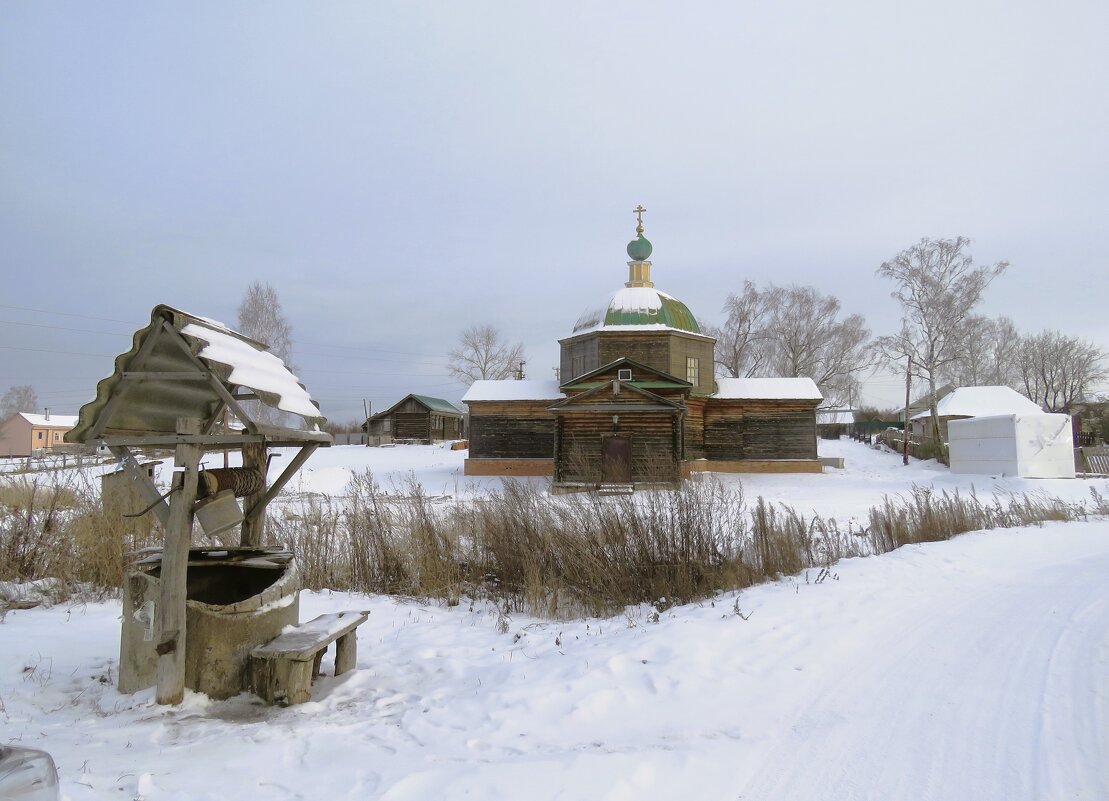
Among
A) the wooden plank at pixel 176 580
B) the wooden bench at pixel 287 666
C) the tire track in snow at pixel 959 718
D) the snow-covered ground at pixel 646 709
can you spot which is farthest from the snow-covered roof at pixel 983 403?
the wooden plank at pixel 176 580

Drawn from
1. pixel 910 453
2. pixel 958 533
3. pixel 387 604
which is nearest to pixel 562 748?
pixel 387 604

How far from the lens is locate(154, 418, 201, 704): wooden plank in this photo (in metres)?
4.52

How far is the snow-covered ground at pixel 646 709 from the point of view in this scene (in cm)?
336

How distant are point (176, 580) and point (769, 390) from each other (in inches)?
1056

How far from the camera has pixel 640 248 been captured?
1312 inches

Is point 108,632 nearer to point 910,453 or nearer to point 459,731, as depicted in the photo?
point 459,731


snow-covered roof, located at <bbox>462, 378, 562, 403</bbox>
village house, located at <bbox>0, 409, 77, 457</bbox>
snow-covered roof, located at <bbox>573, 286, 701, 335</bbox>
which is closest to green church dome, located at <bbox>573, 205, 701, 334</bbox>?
snow-covered roof, located at <bbox>573, 286, 701, 335</bbox>

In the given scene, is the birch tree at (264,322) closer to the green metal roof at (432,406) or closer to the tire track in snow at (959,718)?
the green metal roof at (432,406)

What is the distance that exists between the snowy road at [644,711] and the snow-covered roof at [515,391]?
2203 cm

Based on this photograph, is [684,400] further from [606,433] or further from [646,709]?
[646,709]

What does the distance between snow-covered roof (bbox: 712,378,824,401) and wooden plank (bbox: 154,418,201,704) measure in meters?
25.6

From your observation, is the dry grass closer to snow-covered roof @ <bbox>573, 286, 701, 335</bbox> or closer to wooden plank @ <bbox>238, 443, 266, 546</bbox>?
wooden plank @ <bbox>238, 443, 266, 546</bbox>

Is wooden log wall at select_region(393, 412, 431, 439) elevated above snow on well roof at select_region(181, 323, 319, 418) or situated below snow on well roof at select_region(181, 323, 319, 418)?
above

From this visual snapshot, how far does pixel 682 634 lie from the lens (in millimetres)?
5602
